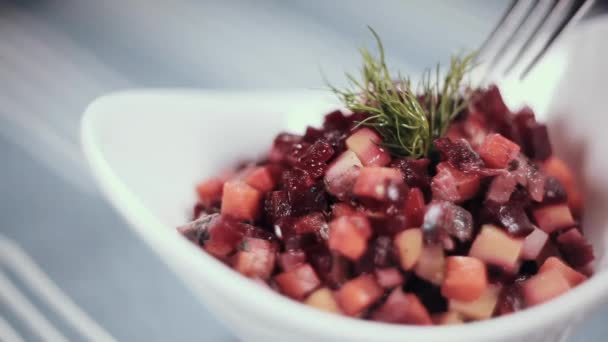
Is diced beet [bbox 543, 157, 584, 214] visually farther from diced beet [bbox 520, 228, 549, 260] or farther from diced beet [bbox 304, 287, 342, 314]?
diced beet [bbox 304, 287, 342, 314]

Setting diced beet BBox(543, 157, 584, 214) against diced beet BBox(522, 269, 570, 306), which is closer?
diced beet BBox(522, 269, 570, 306)

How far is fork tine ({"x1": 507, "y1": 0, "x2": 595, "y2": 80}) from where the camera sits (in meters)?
1.67

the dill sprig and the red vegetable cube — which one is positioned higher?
the dill sprig

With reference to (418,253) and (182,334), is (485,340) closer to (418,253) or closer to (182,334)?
(418,253)

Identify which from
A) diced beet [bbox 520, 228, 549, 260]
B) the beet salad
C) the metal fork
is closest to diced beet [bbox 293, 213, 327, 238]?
the beet salad

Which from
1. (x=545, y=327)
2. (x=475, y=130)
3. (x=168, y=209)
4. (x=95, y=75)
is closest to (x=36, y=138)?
(x=95, y=75)

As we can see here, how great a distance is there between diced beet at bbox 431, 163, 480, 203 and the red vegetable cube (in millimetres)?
398

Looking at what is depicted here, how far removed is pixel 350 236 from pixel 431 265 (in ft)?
0.55

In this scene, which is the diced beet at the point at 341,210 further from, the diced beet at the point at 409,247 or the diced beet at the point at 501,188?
the diced beet at the point at 501,188

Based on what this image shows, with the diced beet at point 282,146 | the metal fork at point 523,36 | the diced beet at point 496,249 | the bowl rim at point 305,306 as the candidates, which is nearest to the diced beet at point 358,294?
the bowl rim at point 305,306

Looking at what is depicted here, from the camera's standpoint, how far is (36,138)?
2164 mm

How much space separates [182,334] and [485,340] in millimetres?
884

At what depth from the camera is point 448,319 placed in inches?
43.2

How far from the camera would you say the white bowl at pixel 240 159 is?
0.95 metres
